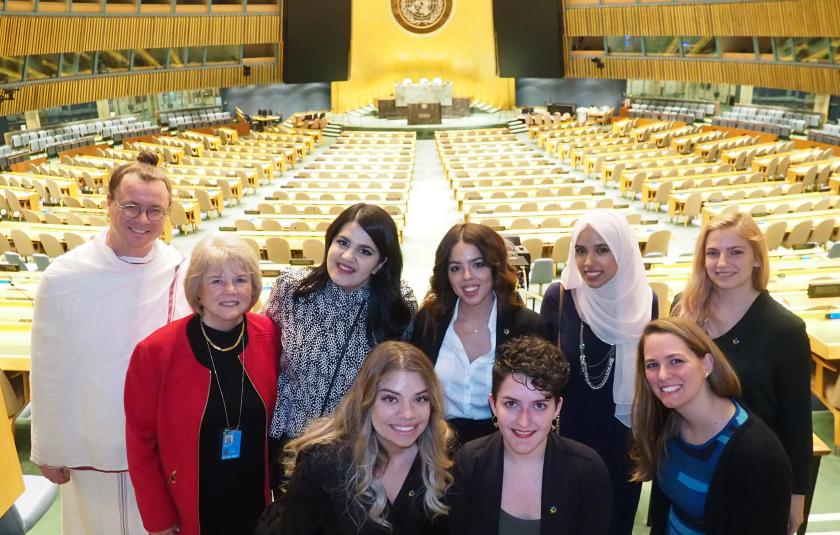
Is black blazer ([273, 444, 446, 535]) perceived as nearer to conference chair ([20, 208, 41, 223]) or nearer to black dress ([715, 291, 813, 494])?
black dress ([715, 291, 813, 494])

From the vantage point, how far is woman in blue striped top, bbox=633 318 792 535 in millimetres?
2549

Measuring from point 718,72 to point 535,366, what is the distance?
2634cm

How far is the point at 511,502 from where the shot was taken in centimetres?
259

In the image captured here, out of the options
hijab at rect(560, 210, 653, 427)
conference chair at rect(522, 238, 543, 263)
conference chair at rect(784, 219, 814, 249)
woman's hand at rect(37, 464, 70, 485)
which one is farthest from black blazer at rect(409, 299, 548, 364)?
conference chair at rect(784, 219, 814, 249)

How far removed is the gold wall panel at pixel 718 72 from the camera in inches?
808

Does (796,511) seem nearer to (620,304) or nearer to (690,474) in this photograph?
(690,474)

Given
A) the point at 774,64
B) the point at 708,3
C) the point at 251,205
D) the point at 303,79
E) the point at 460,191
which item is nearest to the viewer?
the point at 460,191

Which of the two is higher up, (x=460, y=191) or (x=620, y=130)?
(x=620, y=130)

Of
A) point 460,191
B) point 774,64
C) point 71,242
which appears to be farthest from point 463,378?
point 774,64

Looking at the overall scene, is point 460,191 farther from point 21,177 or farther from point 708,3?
point 708,3

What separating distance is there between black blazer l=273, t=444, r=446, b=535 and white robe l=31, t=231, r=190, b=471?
106 centimetres

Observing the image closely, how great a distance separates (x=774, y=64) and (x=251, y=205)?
16933 mm

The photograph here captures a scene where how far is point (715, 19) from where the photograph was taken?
24453mm

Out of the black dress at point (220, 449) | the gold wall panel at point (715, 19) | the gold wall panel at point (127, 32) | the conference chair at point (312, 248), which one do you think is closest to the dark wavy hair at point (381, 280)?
the black dress at point (220, 449)
